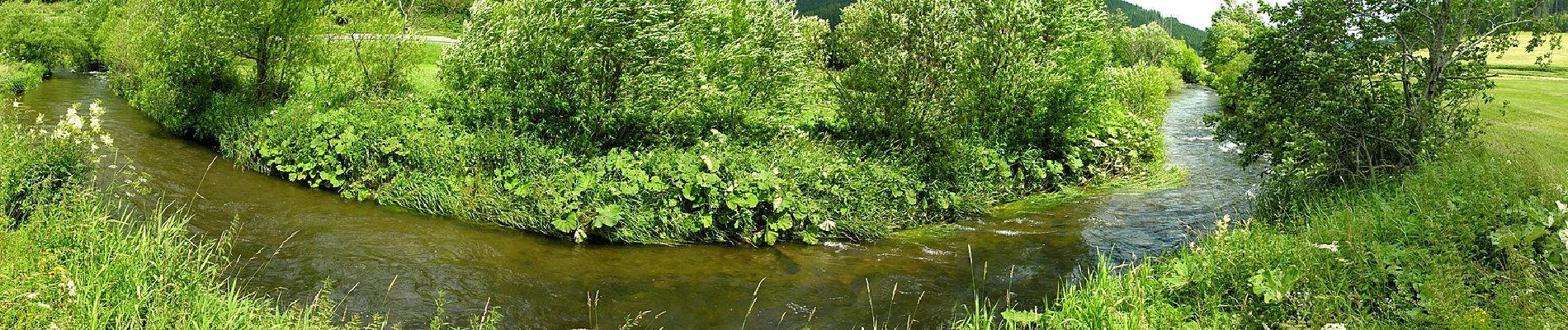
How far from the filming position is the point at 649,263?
32.6ft

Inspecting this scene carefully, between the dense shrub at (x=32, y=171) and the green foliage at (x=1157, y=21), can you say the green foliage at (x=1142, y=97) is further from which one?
the green foliage at (x=1157, y=21)

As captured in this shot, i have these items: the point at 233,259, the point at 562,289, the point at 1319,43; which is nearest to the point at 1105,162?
the point at 1319,43

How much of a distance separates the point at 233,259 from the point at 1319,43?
491 inches

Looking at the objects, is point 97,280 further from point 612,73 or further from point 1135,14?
point 1135,14

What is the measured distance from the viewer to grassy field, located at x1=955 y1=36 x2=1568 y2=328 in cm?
565

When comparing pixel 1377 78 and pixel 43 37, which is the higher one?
pixel 43 37

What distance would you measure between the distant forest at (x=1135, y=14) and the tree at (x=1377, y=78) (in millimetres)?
92370

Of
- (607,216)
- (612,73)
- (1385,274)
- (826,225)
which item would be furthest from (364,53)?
(1385,274)

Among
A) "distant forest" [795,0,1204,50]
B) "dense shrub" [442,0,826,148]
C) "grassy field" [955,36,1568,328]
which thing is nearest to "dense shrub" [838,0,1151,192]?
"dense shrub" [442,0,826,148]

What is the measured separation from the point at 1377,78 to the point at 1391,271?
16.8ft

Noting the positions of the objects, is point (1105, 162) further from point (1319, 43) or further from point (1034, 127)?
point (1319, 43)

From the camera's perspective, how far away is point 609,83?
13.1 meters

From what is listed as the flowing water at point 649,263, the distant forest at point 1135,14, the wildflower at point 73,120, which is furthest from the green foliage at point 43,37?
the distant forest at point 1135,14

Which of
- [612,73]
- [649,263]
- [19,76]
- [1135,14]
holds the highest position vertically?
[1135,14]
